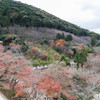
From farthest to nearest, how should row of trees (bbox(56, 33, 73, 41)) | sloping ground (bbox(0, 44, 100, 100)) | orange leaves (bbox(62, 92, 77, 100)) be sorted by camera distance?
row of trees (bbox(56, 33, 73, 41)) → orange leaves (bbox(62, 92, 77, 100)) → sloping ground (bbox(0, 44, 100, 100))

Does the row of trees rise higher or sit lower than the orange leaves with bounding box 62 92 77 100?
higher

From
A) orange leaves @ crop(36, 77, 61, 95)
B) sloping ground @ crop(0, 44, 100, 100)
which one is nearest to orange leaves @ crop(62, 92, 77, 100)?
sloping ground @ crop(0, 44, 100, 100)

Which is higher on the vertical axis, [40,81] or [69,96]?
[40,81]

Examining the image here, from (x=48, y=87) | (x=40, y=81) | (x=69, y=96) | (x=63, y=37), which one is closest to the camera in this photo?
(x=48, y=87)

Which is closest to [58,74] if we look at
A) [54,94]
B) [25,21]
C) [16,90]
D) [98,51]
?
[54,94]

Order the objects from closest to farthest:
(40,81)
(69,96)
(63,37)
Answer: (40,81) → (69,96) → (63,37)

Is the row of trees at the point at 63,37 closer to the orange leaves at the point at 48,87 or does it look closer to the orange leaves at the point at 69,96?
the orange leaves at the point at 69,96

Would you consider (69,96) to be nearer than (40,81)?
No

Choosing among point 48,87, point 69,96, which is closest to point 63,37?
point 69,96

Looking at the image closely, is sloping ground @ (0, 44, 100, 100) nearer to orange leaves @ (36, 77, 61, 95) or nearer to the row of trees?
orange leaves @ (36, 77, 61, 95)

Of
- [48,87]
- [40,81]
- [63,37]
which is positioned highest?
[63,37]

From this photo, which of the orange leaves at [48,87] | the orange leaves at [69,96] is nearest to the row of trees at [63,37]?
the orange leaves at [69,96]

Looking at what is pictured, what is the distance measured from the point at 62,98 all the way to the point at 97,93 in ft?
15.7

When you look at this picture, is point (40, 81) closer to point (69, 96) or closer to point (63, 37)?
point (69, 96)
